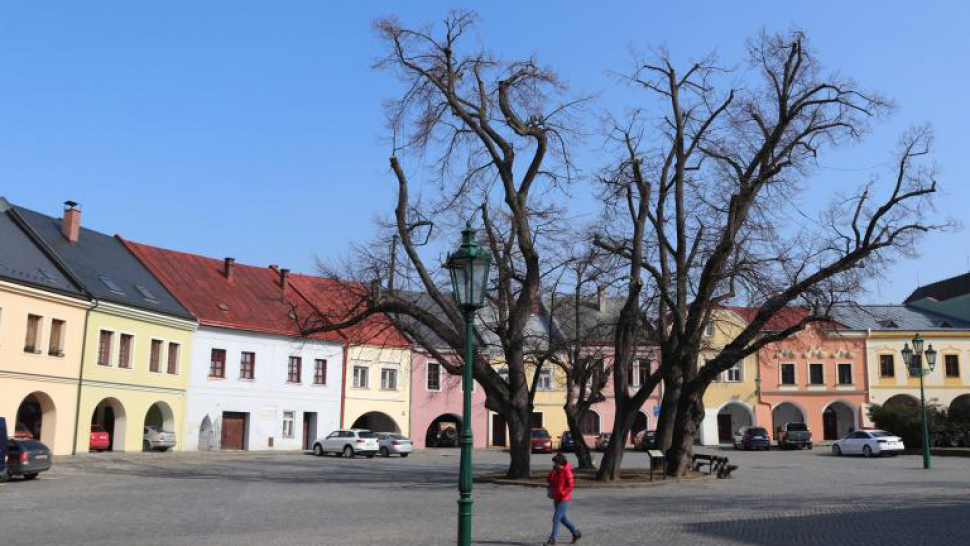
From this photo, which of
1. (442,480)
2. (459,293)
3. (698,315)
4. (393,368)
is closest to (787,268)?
(698,315)

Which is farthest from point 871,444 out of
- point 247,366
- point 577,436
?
point 247,366

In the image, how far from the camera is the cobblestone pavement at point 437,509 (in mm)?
15453

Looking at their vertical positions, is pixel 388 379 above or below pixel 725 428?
above

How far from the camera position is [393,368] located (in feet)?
198

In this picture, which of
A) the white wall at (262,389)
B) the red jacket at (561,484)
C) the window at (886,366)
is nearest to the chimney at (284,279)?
the white wall at (262,389)

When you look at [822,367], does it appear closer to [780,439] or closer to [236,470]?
[780,439]

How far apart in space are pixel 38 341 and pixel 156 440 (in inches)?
361

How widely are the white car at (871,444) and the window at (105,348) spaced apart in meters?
37.2

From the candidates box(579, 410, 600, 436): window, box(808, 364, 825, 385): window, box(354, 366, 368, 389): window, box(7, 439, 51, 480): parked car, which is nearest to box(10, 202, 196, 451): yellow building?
box(354, 366, 368, 389): window

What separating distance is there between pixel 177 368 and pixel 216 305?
5.19m

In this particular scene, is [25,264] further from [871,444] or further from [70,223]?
[871,444]

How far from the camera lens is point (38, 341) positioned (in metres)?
39.1

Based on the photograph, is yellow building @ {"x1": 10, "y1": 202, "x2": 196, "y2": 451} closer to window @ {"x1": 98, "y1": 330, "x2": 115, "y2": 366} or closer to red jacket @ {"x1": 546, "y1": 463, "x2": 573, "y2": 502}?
window @ {"x1": 98, "y1": 330, "x2": 115, "y2": 366}

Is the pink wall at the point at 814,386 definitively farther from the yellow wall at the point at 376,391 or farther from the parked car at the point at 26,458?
the parked car at the point at 26,458
